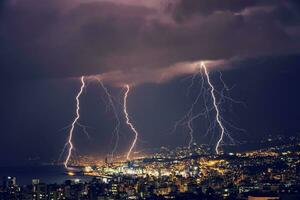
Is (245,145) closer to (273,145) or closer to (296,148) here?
(273,145)

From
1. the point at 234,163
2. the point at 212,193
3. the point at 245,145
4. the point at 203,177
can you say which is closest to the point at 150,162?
the point at 245,145

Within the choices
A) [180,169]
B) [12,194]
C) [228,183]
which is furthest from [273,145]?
[12,194]

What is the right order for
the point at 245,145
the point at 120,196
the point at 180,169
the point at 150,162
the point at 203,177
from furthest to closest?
the point at 150,162 < the point at 245,145 < the point at 180,169 < the point at 203,177 < the point at 120,196

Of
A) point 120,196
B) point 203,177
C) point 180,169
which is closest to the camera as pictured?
point 120,196

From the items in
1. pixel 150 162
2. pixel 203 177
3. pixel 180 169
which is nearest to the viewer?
pixel 203 177

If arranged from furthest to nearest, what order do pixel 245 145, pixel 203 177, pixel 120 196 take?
pixel 245 145
pixel 203 177
pixel 120 196

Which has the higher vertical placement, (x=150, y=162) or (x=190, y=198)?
(x=150, y=162)

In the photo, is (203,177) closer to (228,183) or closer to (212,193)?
(228,183)

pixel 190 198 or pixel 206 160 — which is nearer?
pixel 190 198

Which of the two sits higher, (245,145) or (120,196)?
(245,145)
